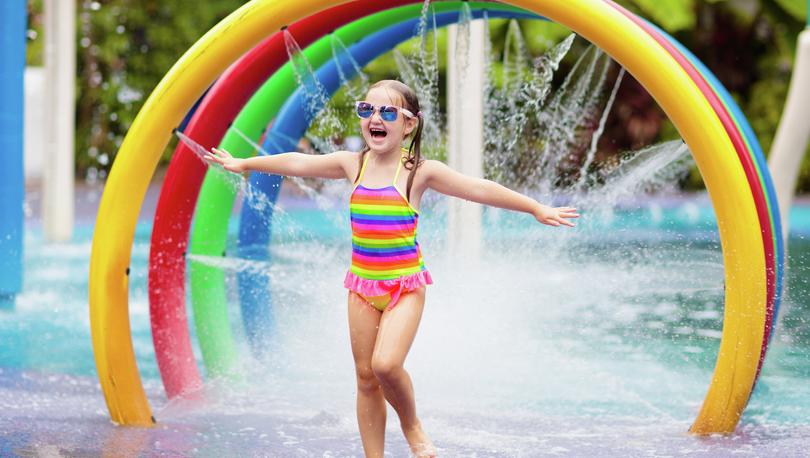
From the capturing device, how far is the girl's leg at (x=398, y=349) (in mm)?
3639

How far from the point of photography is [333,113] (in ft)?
18.2

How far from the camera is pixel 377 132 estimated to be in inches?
149

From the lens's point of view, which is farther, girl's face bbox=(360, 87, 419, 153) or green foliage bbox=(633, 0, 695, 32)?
green foliage bbox=(633, 0, 695, 32)

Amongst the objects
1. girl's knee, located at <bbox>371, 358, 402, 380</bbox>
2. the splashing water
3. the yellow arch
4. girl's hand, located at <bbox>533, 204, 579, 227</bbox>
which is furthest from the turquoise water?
girl's hand, located at <bbox>533, 204, 579, 227</bbox>

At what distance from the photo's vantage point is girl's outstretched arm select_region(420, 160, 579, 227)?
3.64 meters

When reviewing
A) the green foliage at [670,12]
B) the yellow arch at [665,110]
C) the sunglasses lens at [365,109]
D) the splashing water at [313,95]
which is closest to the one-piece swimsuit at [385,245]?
Answer: the sunglasses lens at [365,109]

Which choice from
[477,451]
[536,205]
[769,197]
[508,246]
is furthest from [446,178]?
[508,246]

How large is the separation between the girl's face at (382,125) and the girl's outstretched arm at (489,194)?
0.14 m

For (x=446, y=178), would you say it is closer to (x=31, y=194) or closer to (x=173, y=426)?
(x=173, y=426)

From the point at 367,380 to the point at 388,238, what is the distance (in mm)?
464

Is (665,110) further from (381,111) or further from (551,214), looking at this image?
(381,111)

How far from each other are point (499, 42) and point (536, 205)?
14.3 meters

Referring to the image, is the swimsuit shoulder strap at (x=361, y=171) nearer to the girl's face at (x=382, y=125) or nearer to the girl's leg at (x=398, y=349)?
the girl's face at (x=382, y=125)

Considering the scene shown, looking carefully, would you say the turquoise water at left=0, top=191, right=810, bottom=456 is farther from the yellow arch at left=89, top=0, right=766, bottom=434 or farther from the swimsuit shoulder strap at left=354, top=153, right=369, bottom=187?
the swimsuit shoulder strap at left=354, top=153, right=369, bottom=187
